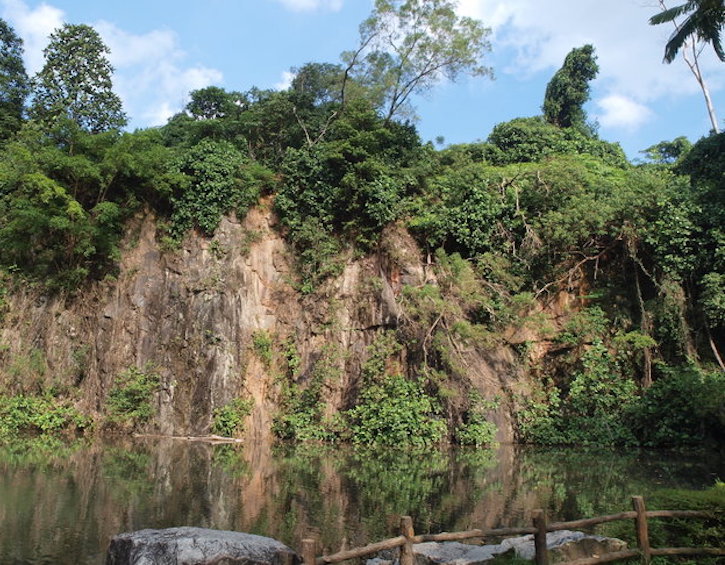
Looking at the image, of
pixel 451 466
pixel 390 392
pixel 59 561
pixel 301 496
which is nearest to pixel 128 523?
pixel 59 561

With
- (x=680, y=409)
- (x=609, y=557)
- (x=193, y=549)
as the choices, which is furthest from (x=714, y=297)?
(x=193, y=549)

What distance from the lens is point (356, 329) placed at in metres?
18.5

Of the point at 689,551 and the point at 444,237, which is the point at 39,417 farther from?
the point at 689,551

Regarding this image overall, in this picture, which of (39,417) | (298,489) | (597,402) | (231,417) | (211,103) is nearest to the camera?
(298,489)

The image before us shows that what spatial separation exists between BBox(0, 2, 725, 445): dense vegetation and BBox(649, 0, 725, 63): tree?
2941mm

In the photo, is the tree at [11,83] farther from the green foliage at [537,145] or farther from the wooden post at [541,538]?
the wooden post at [541,538]

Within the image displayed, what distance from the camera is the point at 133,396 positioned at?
1784 centimetres

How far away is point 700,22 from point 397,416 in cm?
1303

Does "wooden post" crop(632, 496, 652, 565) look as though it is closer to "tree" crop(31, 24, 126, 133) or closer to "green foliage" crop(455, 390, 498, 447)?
"green foliage" crop(455, 390, 498, 447)

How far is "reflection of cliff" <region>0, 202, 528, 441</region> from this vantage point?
17.8 m

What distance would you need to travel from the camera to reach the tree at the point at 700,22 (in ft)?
51.2

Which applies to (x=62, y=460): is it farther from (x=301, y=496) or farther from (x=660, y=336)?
(x=660, y=336)

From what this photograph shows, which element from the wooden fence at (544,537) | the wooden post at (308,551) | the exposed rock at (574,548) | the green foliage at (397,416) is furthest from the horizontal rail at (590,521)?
the green foliage at (397,416)

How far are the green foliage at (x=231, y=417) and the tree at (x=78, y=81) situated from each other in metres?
16.1
